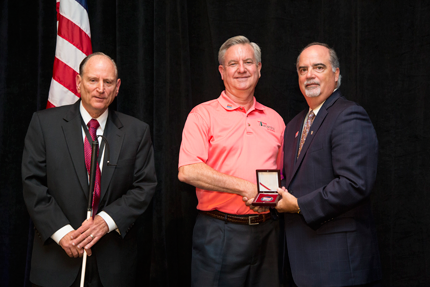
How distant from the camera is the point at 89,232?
1.98 m

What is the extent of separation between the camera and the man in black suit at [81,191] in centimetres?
198

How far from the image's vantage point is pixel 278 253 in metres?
2.31

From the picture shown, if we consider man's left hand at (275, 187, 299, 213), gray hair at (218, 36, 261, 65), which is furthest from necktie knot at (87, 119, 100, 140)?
man's left hand at (275, 187, 299, 213)

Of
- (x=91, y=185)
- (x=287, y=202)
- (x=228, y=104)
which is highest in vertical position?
(x=228, y=104)

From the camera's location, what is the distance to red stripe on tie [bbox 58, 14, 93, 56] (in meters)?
2.70

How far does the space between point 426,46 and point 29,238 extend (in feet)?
12.1

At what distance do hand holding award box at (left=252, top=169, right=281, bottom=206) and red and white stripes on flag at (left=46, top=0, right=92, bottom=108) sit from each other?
1.62m

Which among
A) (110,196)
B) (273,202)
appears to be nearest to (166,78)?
(110,196)

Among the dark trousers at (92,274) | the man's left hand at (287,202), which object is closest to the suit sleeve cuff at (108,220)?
the dark trousers at (92,274)

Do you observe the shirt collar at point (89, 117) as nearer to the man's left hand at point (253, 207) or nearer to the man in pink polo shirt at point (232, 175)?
the man in pink polo shirt at point (232, 175)

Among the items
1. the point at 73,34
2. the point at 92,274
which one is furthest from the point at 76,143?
the point at 73,34

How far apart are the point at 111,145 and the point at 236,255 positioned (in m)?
1.07

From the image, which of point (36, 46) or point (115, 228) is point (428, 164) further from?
point (36, 46)

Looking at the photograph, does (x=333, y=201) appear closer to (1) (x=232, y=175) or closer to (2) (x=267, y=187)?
(2) (x=267, y=187)
